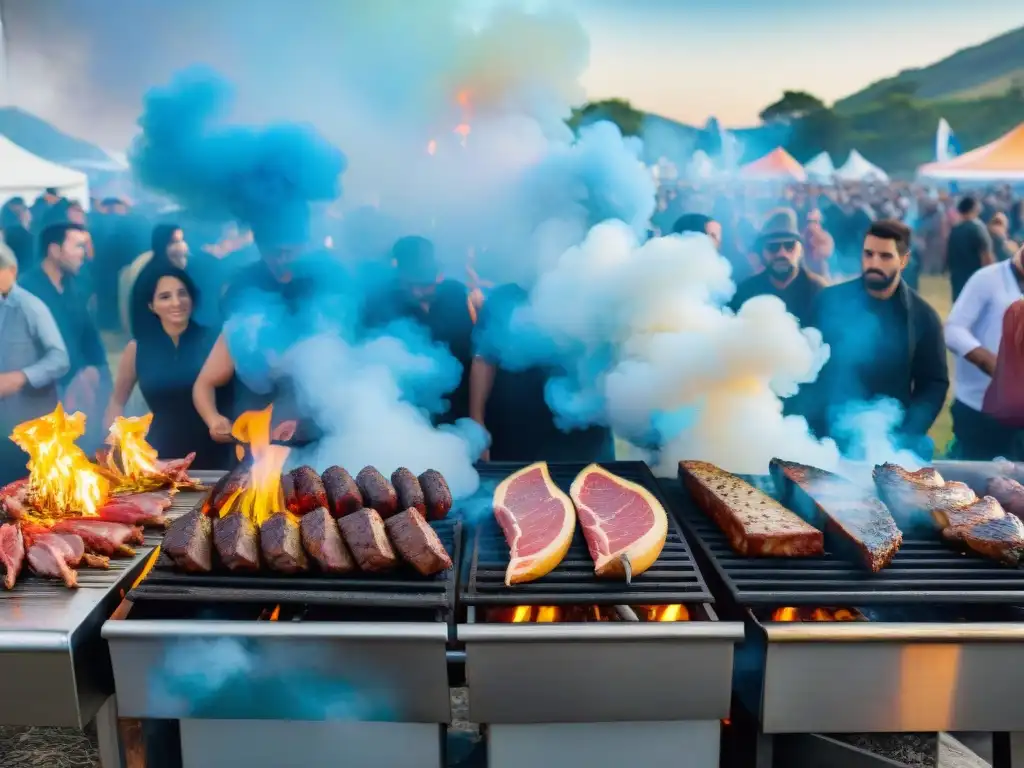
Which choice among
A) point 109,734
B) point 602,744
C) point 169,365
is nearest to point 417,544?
point 602,744

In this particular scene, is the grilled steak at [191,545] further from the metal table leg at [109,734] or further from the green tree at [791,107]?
the green tree at [791,107]

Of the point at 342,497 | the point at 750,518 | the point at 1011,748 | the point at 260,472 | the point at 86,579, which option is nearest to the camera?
the point at 1011,748

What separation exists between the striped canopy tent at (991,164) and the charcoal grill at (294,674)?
11.7 feet

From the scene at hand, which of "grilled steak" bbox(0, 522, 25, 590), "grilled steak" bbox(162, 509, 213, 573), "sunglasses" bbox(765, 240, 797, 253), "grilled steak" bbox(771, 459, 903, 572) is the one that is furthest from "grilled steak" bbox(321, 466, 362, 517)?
"sunglasses" bbox(765, 240, 797, 253)

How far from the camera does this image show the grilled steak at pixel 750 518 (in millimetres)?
2994

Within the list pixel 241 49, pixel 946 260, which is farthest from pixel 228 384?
pixel 946 260

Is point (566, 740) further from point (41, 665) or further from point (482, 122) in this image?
point (482, 122)

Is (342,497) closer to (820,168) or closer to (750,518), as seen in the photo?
(750,518)

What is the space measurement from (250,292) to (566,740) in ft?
9.37

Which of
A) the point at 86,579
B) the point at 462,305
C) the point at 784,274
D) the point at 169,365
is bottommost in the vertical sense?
the point at 86,579

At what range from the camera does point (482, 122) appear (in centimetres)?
404

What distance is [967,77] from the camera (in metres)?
4.10

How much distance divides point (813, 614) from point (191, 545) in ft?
7.85

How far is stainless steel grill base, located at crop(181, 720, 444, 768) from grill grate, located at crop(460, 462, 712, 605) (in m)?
0.53
